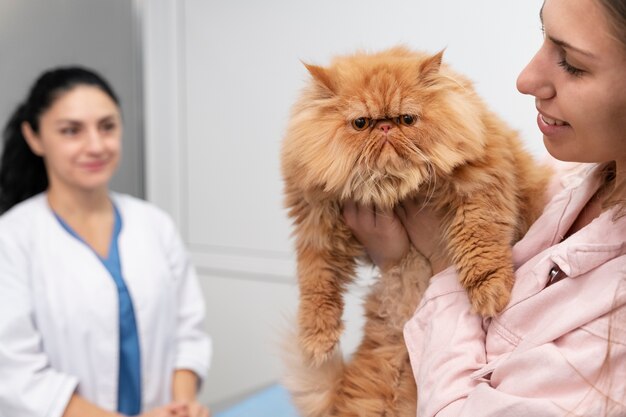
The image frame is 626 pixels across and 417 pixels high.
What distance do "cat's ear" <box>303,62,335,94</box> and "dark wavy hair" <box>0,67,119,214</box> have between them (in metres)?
1.54

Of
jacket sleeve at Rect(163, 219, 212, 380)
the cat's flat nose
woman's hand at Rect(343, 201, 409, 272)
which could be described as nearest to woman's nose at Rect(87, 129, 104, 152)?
jacket sleeve at Rect(163, 219, 212, 380)

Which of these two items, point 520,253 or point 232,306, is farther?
point 232,306

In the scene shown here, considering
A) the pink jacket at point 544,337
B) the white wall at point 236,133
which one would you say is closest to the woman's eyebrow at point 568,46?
the pink jacket at point 544,337

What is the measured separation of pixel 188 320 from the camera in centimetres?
241

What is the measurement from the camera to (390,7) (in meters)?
2.38

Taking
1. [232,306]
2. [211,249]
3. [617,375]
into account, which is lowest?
[232,306]

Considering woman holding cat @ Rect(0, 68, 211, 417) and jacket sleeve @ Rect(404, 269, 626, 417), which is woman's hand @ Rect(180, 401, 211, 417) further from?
jacket sleeve @ Rect(404, 269, 626, 417)

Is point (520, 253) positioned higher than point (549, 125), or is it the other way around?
point (549, 125)

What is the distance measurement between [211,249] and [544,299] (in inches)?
99.5

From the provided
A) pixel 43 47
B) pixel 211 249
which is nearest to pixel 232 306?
pixel 211 249

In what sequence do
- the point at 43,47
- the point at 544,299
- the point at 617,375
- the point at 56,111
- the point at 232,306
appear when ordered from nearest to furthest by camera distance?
the point at 617,375 → the point at 544,299 → the point at 56,111 → the point at 43,47 → the point at 232,306

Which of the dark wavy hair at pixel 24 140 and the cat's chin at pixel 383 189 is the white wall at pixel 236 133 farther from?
the cat's chin at pixel 383 189

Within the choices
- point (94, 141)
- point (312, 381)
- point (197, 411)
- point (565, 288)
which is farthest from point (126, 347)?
point (565, 288)

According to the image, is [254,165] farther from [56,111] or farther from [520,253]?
[520,253]
